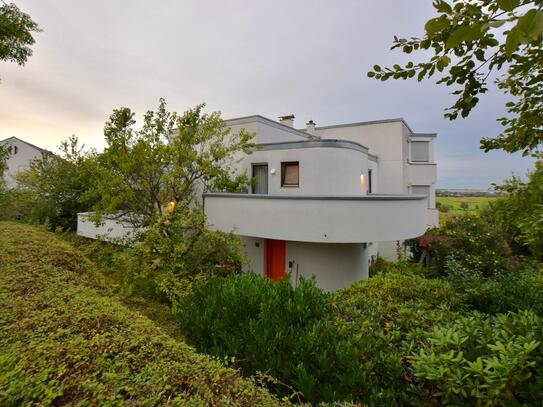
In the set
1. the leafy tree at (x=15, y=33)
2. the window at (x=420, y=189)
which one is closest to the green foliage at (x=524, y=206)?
the leafy tree at (x=15, y=33)

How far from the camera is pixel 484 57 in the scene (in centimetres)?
230

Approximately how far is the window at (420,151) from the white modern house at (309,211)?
7677mm

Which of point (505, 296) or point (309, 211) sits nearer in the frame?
point (505, 296)

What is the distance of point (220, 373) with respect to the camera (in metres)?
2.59

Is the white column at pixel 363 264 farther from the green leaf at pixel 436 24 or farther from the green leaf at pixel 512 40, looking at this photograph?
the green leaf at pixel 512 40

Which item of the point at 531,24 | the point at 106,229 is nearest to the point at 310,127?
the point at 106,229

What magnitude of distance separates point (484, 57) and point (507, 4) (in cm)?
174

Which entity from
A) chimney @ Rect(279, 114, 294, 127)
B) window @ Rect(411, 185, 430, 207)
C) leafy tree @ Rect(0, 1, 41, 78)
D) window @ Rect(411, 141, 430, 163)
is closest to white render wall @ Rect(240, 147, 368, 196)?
chimney @ Rect(279, 114, 294, 127)

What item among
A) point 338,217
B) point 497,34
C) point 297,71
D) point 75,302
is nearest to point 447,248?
point 338,217

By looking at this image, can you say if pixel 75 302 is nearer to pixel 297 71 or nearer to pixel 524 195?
pixel 524 195

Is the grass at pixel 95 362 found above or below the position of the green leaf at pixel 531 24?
below

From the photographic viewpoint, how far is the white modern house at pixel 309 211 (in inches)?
348

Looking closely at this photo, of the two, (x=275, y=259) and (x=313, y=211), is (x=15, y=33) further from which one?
(x=275, y=259)

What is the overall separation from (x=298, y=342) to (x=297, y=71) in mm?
14639
